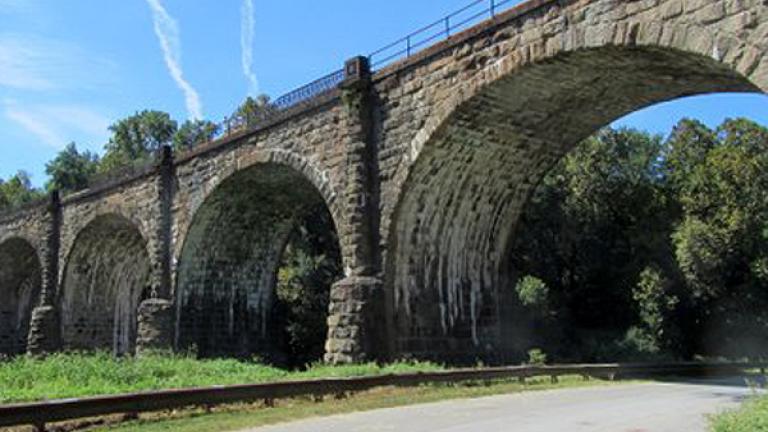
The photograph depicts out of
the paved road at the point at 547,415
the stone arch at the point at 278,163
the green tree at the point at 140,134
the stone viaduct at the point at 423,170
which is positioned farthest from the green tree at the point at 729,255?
the green tree at the point at 140,134

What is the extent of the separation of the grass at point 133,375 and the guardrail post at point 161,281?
7423 mm

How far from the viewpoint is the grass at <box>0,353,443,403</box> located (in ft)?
47.3

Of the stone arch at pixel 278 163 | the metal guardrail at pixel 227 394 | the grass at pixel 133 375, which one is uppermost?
the stone arch at pixel 278 163

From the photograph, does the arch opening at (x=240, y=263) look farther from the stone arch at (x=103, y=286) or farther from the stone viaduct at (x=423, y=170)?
the stone arch at (x=103, y=286)

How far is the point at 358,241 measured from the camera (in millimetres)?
19047

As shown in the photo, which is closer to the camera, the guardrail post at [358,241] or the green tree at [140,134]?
the guardrail post at [358,241]

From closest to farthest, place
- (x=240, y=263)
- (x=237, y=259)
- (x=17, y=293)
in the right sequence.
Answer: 1. (x=237, y=259)
2. (x=240, y=263)
3. (x=17, y=293)

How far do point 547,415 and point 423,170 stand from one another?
8127 mm

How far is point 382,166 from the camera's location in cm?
1923

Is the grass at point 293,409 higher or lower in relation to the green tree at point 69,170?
lower

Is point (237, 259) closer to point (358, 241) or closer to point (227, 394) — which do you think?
point (358, 241)

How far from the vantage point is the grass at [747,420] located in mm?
6586

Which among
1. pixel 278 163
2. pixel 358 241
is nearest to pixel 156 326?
pixel 278 163

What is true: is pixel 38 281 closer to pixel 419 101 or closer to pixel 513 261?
pixel 513 261
